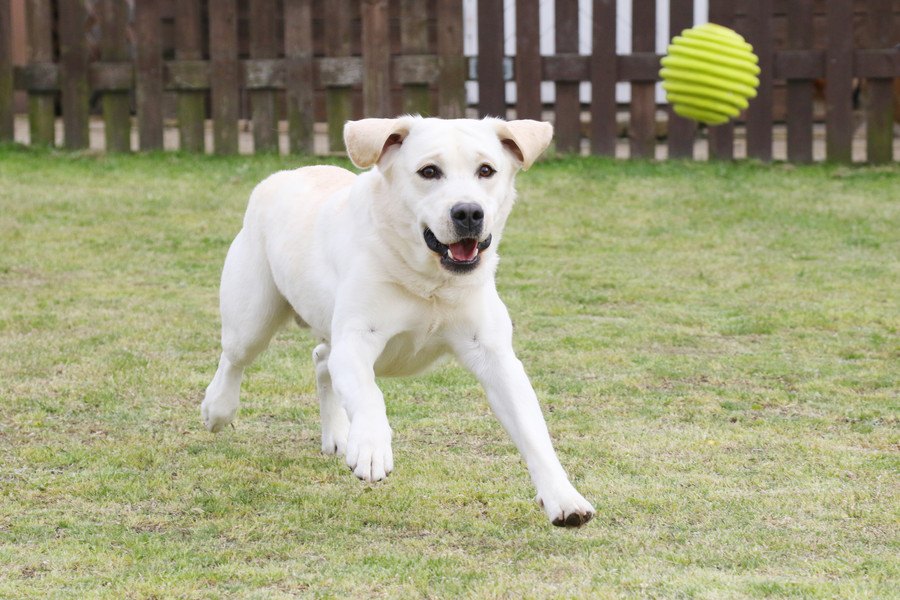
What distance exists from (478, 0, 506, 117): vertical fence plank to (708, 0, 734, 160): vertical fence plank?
1776 millimetres

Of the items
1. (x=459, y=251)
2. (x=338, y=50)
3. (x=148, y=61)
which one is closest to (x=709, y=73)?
(x=338, y=50)

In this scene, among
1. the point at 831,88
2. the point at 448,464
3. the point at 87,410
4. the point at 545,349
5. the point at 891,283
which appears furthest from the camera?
the point at 831,88

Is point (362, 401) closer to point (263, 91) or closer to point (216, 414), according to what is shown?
point (216, 414)

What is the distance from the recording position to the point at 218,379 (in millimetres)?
5188

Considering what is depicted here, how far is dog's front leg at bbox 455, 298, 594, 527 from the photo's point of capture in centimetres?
391

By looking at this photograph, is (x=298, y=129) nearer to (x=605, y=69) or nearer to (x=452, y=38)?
(x=452, y=38)

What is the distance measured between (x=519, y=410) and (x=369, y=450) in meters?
0.53

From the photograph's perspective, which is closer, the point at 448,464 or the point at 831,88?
the point at 448,464

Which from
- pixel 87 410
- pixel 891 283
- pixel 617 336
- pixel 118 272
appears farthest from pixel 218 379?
pixel 891 283

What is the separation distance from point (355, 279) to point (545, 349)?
2542mm

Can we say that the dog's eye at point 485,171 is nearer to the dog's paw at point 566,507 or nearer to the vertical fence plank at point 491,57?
the dog's paw at point 566,507

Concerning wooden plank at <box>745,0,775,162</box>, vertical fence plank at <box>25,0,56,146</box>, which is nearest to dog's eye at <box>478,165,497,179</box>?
wooden plank at <box>745,0,775,162</box>

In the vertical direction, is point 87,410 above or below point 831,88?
below

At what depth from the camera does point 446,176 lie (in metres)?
4.20
